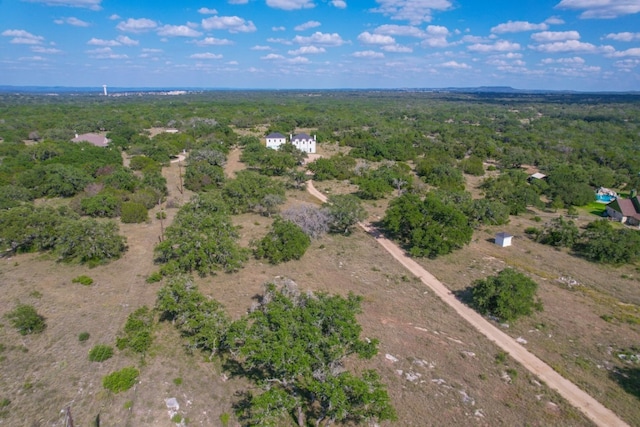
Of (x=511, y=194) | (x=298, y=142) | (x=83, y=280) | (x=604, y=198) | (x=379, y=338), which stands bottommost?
(x=379, y=338)

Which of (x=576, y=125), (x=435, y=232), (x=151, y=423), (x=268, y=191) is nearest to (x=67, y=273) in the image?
(x=151, y=423)

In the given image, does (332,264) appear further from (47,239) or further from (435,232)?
(47,239)

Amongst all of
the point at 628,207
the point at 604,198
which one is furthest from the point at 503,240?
the point at 604,198

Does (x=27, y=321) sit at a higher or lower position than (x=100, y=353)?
higher

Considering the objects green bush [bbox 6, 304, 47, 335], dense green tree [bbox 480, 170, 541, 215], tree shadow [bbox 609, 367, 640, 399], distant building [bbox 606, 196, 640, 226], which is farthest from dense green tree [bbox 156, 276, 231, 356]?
distant building [bbox 606, 196, 640, 226]

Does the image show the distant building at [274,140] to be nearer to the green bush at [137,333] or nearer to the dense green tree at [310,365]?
the green bush at [137,333]

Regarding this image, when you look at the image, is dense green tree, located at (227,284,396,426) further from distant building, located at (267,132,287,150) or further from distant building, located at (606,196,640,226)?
distant building, located at (267,132,287,150)

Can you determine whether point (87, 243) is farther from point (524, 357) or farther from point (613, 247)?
point (613, 247)
